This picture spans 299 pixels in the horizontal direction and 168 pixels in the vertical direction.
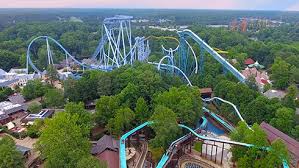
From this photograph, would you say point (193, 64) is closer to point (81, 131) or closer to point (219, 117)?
point (219, 117)

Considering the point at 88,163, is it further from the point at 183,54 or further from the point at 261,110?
the point at 183,54

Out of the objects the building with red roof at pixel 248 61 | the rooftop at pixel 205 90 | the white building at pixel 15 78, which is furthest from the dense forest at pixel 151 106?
the building with red roof at pixel 248 61

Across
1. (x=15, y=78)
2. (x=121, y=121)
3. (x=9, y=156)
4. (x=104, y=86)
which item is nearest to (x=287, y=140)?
(x=121, y=121)

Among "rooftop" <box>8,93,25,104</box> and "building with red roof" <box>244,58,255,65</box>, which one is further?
"building with red roof" <box>244,58,255,65</box>

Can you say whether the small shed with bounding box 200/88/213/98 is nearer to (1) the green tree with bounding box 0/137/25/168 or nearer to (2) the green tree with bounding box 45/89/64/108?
(2) the green tree with bounding box 45/89/64/108

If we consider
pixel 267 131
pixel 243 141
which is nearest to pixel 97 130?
pixel 243 141

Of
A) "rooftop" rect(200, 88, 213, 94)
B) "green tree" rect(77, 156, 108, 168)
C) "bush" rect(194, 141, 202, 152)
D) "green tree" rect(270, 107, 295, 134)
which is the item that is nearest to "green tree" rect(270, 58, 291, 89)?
"rooftop" rect(200, 88, 213, 94)

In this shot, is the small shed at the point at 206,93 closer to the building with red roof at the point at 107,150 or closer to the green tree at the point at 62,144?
the building with red roof at the point at 107,150
